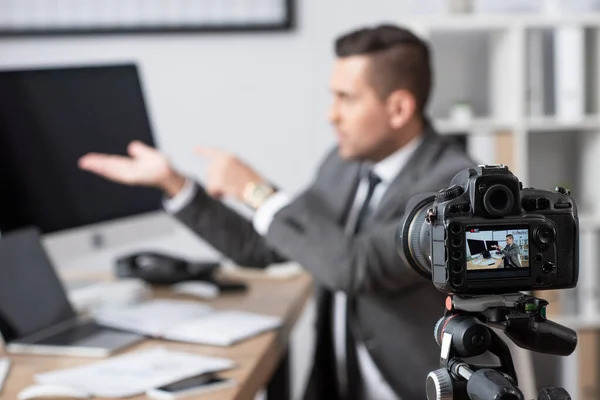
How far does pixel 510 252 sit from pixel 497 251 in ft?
0.05

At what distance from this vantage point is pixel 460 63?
3256 millimetres

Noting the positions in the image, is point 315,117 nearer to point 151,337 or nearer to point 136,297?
point 136,297

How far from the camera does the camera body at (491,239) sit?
96 centimetres

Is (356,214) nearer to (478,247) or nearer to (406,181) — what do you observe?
(406,181)

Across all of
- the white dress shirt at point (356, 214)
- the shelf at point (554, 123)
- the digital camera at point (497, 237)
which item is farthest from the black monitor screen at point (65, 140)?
the shelf at point (554, 123)

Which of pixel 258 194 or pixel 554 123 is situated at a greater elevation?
pixel 258 194

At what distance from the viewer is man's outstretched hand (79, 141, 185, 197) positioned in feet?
6.57

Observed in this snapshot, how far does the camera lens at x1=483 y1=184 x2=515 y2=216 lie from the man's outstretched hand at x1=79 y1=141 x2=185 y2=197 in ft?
3.86

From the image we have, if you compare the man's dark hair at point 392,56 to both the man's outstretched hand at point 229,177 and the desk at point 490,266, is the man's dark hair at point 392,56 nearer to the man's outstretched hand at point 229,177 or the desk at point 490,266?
the man's outstretched hand at point 229,177

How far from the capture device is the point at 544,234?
98cm

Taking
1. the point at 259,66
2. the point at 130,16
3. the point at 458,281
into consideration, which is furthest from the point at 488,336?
the point at 130,16

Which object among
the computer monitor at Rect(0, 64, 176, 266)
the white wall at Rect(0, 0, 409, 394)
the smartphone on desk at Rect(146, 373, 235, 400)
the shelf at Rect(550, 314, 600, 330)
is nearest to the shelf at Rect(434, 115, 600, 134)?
the white wall at Rect(0, 0, 409, 394)

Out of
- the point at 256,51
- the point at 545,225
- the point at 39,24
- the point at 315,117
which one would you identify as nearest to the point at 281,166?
the point at 315,117

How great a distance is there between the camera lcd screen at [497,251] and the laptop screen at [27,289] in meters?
1.04
